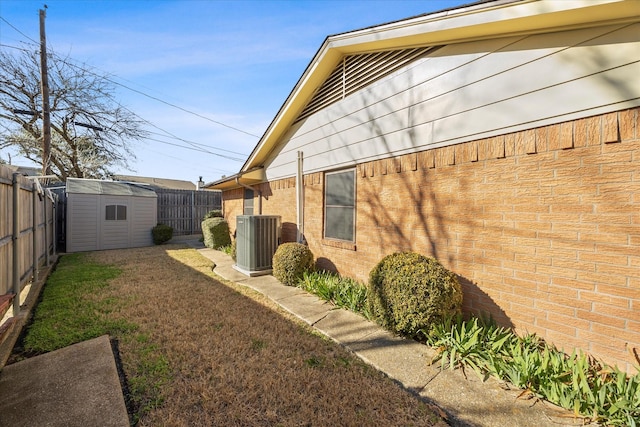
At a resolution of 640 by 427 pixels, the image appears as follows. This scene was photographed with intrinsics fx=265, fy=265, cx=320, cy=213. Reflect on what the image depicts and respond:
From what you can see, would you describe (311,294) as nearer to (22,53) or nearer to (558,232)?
(558,232)

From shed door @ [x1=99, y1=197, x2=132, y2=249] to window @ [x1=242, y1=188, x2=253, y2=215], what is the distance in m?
6.29

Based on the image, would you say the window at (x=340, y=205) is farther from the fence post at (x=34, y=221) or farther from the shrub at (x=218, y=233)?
the shrub at (x=218, y=233)

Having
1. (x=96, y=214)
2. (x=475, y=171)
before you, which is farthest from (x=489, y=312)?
(x=96, y=214)

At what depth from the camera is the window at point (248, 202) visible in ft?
33.2

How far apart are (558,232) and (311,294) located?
4.11 metres

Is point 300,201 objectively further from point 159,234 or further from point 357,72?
point 159,234

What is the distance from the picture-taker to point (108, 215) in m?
11.9

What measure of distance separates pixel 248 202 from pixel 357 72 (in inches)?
257

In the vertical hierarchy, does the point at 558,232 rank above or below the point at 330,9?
below

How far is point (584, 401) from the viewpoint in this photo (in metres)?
2.23

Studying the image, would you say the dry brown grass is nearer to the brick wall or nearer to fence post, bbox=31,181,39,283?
the brick wall

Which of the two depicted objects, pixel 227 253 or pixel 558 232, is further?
pixel 227 253

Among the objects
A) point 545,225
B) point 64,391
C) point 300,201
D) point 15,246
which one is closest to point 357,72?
point 300,201

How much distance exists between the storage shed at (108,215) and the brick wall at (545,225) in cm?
1312
